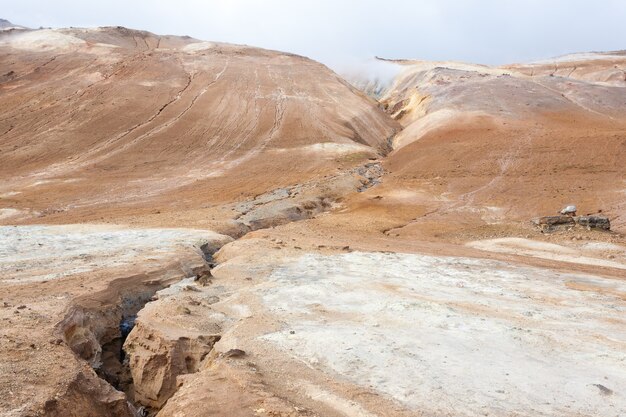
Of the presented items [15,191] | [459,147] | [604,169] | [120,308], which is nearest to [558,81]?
[459,147]

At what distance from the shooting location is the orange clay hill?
7.43 metres

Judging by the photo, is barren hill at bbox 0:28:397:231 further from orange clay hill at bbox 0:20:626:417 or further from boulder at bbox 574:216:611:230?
boulder at bbox 574:216:611:230

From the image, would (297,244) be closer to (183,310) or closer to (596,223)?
(183,310)

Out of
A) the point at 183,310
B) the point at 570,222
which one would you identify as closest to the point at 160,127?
the point at 570,222

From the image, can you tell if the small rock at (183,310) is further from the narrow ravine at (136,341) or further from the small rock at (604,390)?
the small rock at (604,390)

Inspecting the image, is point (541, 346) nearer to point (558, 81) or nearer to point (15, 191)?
point (15, 191)

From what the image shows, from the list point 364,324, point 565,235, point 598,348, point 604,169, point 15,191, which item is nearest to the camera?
point 598,348

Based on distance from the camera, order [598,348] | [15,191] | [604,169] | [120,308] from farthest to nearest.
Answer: [604,169]
[15,191]
[120,308]
[598,348]

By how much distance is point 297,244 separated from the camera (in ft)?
57.7

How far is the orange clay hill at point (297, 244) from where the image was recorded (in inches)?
293

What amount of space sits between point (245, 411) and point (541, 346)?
5.16m

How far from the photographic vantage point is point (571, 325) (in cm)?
998

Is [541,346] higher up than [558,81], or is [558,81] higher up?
[558,81]

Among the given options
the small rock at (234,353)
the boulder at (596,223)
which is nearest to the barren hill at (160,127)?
the boulder at (596,223)
